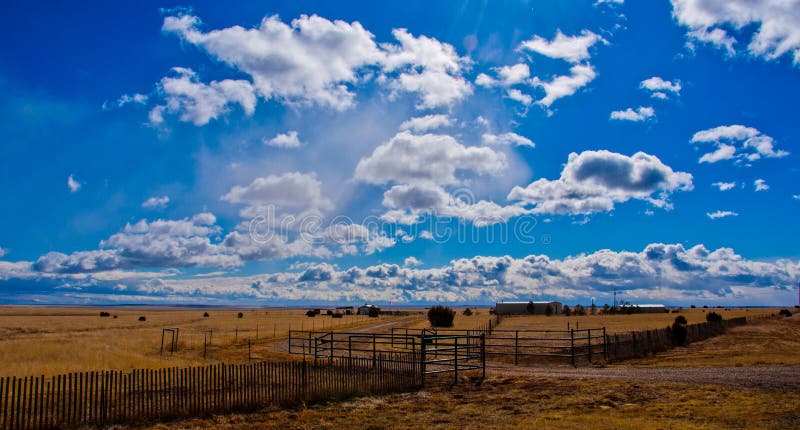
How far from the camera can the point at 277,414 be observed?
50.8ft

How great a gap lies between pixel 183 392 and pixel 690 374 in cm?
1836

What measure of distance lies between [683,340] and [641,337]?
6.89m

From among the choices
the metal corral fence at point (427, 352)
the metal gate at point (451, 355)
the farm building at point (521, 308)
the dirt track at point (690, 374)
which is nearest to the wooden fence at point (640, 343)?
the dirt track at point (690, 374)

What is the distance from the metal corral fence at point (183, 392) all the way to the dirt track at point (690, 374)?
25.4 ft

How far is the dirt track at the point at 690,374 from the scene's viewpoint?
63.6 ft

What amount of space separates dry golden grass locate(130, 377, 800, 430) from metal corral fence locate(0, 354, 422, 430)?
1.97ft

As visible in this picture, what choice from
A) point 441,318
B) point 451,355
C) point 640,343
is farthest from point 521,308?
point 451,355

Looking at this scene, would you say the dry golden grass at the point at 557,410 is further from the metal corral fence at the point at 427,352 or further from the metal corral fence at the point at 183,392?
the metal corral fence at the point at 427,352

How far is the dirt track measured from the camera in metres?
19.4

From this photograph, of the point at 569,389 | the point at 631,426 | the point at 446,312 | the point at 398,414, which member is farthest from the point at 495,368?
the point at 446,312

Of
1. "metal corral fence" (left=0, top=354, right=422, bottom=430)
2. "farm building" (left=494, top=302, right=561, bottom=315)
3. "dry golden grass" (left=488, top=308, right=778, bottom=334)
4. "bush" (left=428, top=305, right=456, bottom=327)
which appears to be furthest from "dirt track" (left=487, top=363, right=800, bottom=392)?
"farm building" (left=494, top=302, right=561, bottom=315)

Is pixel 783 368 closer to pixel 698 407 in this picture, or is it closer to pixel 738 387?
pixel 738 387

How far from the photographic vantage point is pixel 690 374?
22.3 metres

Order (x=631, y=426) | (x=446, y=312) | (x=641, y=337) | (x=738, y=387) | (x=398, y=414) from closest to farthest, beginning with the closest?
(x=631, y=426)
(x=398, y=414)
(x=738, y=387)
(x=641, y=337)
(x=446, y=312)
